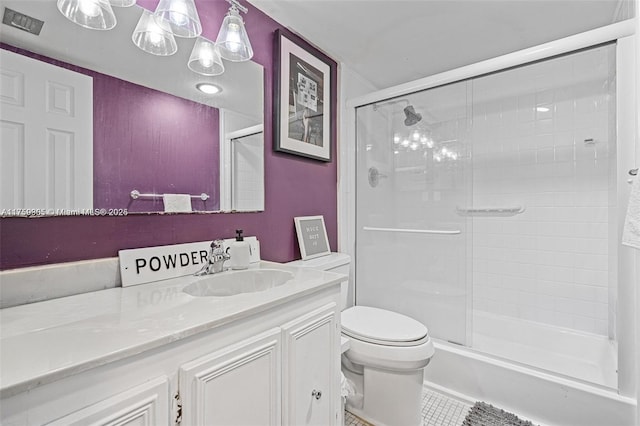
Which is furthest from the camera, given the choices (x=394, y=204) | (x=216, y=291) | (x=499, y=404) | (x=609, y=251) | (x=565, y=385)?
(x=394, y=204)

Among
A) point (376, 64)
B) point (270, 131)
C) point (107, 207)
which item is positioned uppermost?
point (376, 64)

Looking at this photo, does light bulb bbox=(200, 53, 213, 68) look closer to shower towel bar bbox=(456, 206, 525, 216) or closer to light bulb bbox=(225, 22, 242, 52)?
light bulb bbox=(225, 22, 242, 52)

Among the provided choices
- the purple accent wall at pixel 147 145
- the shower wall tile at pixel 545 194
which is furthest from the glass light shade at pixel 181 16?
the shower wall tile at pixel 545 194

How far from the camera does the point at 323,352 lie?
3.28 ft

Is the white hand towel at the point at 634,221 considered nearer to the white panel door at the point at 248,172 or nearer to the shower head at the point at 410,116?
the shower head at the point at 410,116

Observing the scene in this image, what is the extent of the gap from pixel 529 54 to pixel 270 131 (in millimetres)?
1333

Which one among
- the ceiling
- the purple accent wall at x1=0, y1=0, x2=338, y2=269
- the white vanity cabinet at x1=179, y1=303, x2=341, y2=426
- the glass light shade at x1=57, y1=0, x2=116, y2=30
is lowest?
the white vanity cabinet at x1=179, y1=303, x2=341, y2=426

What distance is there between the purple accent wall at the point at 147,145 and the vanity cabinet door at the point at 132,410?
65 cm

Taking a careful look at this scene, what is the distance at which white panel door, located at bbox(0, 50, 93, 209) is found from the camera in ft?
2.58

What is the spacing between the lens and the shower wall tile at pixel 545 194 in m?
1.96

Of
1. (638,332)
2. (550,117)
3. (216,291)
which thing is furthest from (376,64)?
(638,332)

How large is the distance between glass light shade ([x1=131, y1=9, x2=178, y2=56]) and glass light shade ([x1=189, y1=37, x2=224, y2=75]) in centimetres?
9

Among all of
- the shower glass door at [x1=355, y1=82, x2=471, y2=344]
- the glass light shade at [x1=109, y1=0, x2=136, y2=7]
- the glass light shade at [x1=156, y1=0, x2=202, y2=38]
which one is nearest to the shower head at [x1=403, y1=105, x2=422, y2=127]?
the shower glass door at [x1=355, y1=82, x2=471, y2=344]

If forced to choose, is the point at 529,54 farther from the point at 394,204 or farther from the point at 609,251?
the point at 609,251
